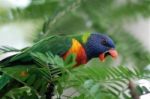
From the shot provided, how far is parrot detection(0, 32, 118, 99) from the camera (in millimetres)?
1019

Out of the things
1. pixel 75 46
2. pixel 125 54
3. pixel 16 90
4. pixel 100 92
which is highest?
pixel 125 54

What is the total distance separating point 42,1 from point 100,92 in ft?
3.00

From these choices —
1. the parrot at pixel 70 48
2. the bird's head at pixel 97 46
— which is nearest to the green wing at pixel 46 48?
the parrot at pixel 70 48

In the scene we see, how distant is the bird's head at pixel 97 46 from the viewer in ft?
4.32

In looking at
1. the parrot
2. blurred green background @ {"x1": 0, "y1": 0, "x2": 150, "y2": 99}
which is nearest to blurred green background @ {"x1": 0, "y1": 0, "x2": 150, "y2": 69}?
blurred green background @ {"x1": 0, "y1": 0, "x2": 150, "y2": 99}

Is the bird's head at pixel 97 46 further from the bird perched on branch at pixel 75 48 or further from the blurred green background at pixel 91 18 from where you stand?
the blurred green background at pixel 91 18

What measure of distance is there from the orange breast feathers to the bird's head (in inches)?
1.3

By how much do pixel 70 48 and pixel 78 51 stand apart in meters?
0.03

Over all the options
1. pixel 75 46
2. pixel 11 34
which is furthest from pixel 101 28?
pixel 11 34

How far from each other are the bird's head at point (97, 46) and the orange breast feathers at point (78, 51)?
3 centimetres

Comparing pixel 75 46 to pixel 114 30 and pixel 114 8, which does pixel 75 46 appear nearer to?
pixel 114 30

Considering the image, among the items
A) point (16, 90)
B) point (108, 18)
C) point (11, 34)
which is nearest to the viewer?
point (16, 90)

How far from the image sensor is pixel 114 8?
81.1 inches

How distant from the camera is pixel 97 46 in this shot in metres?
1.36
